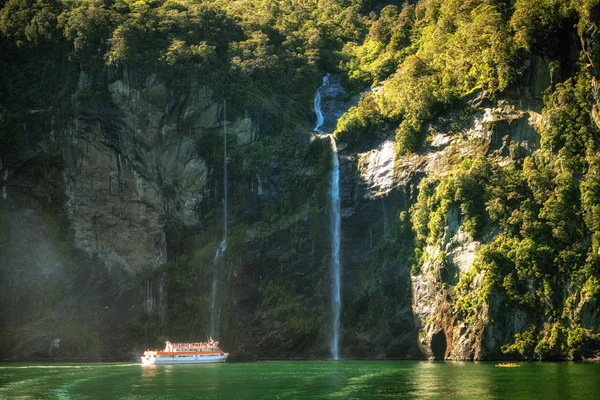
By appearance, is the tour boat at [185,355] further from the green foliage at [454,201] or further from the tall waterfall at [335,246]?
the green foliage at [454,201]

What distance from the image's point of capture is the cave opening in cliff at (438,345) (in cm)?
7044

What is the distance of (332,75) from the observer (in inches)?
3912

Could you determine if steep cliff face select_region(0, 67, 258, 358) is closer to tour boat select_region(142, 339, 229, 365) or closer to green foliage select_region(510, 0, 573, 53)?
tour boat select_region(142, 339, 229, 365)

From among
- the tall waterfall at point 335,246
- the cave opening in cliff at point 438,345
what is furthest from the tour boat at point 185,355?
the cave opening in cliff at point 438,345

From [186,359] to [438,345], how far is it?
22.1 metres

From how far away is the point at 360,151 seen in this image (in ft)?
274

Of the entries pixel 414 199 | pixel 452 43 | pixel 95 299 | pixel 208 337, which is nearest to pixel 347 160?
pixel 414 199

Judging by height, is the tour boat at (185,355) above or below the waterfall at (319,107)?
below

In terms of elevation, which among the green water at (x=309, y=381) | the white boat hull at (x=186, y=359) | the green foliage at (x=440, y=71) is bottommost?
the green water at (x=309, y=381)

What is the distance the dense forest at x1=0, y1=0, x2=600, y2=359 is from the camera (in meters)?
69.1

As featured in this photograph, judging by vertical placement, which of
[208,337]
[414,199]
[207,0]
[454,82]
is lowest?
[208,337]

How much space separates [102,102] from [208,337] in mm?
26620

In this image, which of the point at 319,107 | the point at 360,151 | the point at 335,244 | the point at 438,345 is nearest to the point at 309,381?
the point at 438,345

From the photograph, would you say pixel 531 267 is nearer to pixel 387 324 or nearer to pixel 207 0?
pixel 387 324
